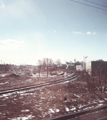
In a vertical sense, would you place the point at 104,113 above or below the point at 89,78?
below

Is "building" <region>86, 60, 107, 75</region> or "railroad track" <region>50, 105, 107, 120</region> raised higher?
"building" <region>86, 60, 107, 75</region>

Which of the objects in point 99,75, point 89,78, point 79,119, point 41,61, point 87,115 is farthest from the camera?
point 41,61

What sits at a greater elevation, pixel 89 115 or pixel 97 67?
pixel 97 67

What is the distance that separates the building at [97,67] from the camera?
13225 millimetres

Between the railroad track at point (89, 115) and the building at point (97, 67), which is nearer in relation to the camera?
the railroad track at point (89, 115)

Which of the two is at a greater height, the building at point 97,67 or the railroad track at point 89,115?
the building at point 97,67

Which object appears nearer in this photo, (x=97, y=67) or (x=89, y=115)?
(x=89, y=115)

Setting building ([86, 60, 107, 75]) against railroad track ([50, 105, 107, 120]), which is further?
building ([86, 60, 107, 75])

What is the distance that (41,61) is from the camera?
121 m

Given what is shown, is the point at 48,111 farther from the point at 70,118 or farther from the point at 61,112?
the point at 70,118

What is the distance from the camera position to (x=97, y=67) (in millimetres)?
15406

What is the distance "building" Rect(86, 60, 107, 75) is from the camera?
13225 millimetres

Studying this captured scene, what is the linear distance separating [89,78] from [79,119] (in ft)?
33.9

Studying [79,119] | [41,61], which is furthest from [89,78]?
[41,61]
